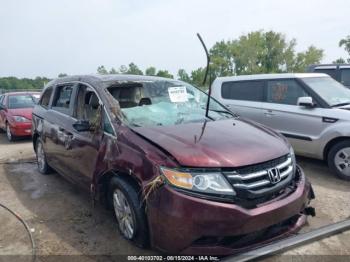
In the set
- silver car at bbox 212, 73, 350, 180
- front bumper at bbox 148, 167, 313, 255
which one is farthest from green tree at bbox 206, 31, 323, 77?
front bumper at bbox 148, 167, 313, 255

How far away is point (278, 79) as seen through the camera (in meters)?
6.13

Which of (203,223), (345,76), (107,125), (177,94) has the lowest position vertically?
(203,223)

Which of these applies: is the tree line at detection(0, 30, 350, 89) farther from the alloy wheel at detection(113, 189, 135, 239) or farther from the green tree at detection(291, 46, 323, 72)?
the alloy wheel at detection(113, 189, 135, 239)

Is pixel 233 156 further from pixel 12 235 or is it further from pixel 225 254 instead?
pixel 12 235

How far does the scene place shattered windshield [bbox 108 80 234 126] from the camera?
3.60 meters

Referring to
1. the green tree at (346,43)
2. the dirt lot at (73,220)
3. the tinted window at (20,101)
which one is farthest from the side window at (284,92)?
the green tree at (346,43)

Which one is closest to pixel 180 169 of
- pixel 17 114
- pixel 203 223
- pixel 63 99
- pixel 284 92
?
pixel 203 223

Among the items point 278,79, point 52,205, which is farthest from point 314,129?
point 52,205

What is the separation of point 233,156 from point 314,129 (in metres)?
3.15

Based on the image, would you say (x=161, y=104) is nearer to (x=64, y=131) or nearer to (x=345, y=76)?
(x=64, y=131)

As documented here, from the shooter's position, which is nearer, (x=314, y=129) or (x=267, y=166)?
(x=267, y=166)

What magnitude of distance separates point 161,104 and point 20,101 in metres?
8.22

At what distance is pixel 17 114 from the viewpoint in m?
9.72

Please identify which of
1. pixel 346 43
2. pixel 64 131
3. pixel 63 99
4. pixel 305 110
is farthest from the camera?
pixel 346 43
